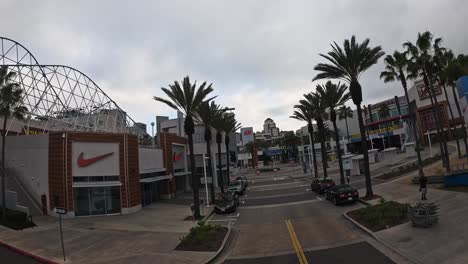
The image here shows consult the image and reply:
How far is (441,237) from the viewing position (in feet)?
48.4

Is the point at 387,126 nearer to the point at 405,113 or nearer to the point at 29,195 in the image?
the point at 405,113

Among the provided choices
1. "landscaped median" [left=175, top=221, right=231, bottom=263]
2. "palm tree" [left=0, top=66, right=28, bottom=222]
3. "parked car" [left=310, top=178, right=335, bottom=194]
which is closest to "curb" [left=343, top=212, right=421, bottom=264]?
"landscaped median" [left=175, top=221, right=231, bottom=263]

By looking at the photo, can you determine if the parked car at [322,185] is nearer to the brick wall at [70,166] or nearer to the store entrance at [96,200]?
the brick wall at [70,166]

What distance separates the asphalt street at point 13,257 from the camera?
17.7m

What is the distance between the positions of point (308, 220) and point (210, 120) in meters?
20.8

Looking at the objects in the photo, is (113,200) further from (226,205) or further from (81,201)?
(226,205)

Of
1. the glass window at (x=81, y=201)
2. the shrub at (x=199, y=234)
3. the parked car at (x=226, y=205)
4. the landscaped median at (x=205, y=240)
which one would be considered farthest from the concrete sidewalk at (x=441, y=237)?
the glass window at (x=81, y=201)

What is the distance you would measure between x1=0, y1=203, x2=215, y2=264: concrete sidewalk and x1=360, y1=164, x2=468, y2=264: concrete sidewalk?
871cm

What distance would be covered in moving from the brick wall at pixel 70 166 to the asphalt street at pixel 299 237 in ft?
30.6

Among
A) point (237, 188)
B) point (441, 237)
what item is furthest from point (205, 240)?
point (237, 188)

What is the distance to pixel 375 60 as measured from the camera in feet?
100

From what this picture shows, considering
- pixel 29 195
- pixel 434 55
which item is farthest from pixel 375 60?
pixel 29 195

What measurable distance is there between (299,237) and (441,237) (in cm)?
691

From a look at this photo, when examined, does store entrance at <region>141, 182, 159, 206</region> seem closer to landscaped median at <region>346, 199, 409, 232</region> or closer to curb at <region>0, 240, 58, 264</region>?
curb at <region>0, 240, 58, 264</region>
